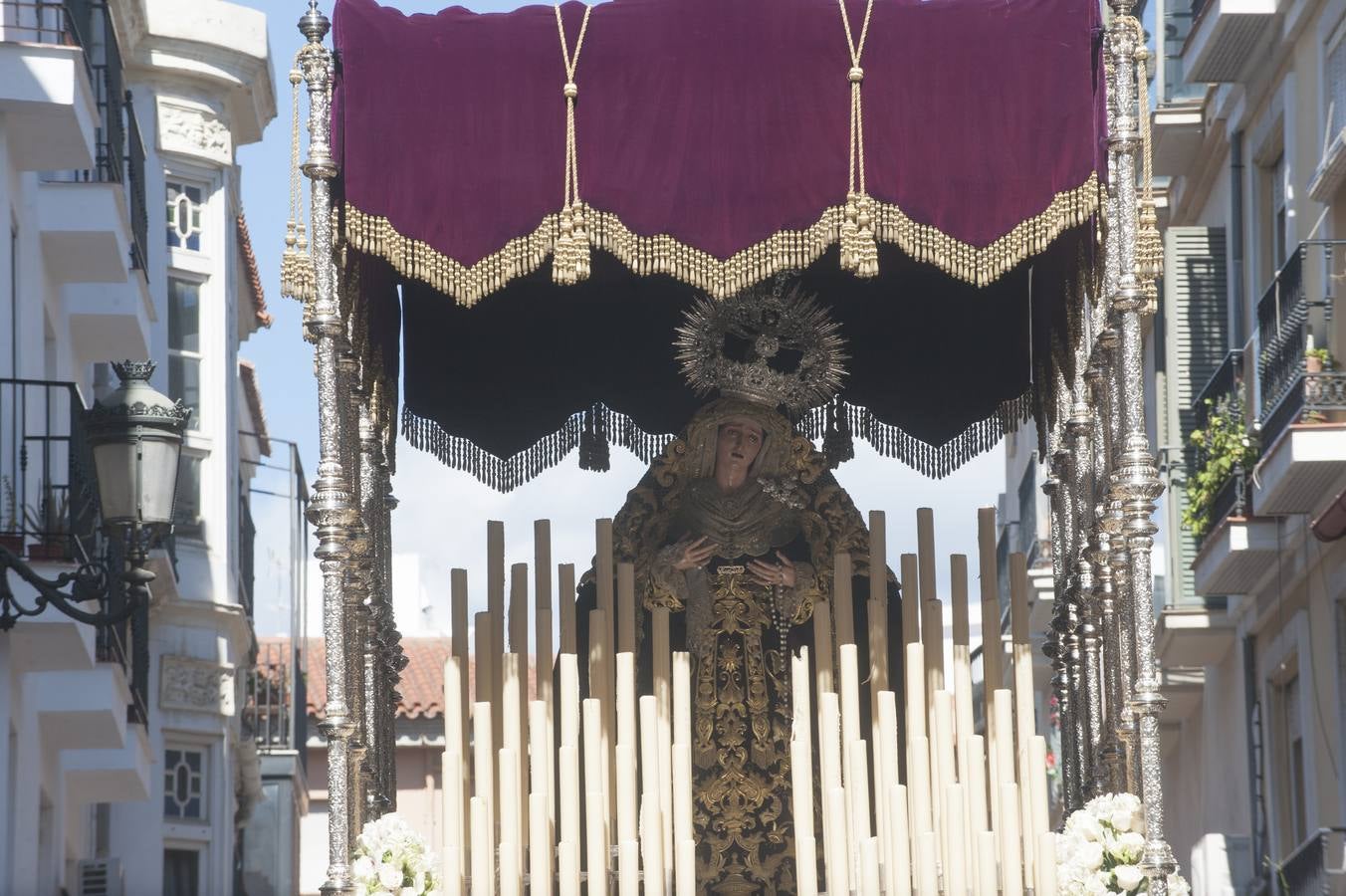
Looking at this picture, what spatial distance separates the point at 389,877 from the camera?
9789 millimetres

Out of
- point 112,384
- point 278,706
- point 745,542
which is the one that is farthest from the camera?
point 278,706

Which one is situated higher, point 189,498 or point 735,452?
point 189,498

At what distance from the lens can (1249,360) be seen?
1650 centimetres

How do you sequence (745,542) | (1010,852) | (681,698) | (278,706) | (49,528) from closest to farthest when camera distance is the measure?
(1010,852) → (681,698) → (745,542) → (49,528) → (278,706)

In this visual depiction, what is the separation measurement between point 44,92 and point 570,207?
4463 mm

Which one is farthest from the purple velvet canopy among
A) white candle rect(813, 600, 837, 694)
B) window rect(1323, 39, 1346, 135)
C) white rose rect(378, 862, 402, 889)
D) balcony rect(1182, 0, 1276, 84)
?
balcony rect(1182, 0, 1276, 84)

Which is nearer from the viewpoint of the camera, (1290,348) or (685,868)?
(685,868)

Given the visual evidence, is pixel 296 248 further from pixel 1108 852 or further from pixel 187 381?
pixel 187 381

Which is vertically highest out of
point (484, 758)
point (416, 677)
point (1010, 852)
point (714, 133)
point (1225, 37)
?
point (1225, 37)

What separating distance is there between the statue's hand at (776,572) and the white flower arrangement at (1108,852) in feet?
6.24

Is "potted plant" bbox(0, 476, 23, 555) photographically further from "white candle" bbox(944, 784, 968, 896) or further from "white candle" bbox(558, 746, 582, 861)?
"white candle" bbox(944, 784, 968, 896)

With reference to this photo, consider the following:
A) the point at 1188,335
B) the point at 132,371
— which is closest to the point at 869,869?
the point at 132,371

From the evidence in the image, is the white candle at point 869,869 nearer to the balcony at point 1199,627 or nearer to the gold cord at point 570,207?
the gold cord at point 570,207

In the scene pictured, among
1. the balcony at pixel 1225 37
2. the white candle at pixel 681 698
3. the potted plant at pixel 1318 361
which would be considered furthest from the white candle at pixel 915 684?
the balcony at pixel 1225 37
